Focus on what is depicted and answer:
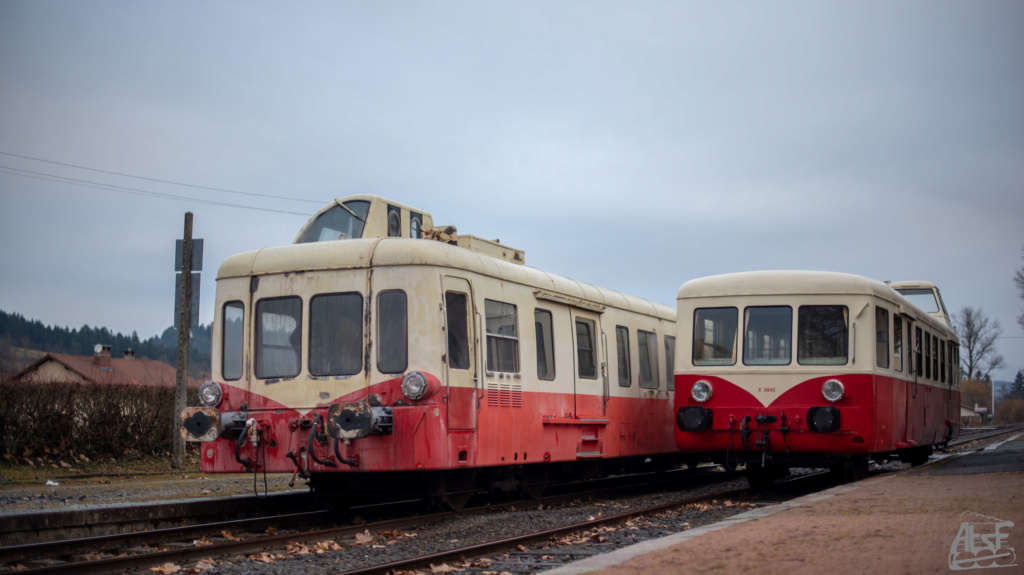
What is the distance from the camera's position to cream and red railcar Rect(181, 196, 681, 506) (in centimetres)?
1002

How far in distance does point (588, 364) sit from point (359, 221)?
3950 mm

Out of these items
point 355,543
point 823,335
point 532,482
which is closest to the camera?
point 355,543

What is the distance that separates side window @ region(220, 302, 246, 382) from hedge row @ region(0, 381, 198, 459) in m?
11.2

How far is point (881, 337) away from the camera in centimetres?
1305

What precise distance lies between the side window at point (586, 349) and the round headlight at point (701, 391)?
1558mm

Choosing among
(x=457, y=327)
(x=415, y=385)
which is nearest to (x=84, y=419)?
(x=457, y=327)

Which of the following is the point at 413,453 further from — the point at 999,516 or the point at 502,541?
the point at 999,516

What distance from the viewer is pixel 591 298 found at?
14.2 meters

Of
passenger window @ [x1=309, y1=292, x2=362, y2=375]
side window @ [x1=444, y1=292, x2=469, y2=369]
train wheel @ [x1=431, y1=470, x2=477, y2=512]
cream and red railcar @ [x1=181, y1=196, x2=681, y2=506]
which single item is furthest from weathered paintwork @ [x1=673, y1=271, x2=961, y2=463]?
passenger window @ [x1=309, y1=292, x2=362, y2=375]

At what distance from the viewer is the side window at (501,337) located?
1122cm

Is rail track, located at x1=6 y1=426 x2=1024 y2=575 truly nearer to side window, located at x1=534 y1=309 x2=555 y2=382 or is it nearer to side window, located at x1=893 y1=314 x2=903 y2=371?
side window, located at x1=534 y1=309 x2=555 y2=382

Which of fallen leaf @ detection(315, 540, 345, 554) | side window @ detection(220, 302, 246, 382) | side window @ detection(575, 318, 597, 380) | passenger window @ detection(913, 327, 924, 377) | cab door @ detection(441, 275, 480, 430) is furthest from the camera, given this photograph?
passenger window @ detection(913, 327, 924, 377)

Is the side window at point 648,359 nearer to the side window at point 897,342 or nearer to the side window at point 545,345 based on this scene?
the side window at point 545,345

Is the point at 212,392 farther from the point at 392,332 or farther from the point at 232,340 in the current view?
the point at 392,332
